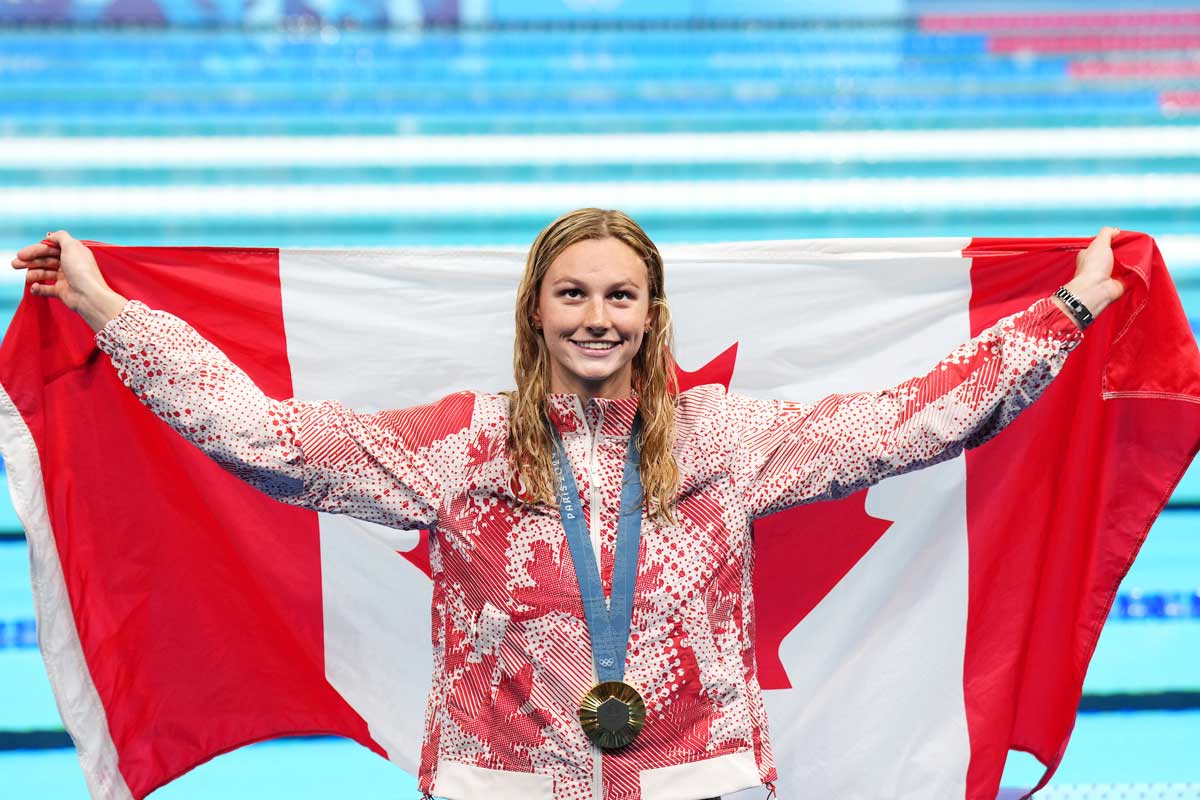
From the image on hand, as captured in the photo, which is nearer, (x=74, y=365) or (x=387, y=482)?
(x=387, y=482)

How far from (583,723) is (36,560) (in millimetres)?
954

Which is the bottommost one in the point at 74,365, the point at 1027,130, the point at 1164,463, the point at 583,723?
the point at 583,723

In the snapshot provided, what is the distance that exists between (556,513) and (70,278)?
713mm

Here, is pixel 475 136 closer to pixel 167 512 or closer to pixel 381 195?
pixel 381 195

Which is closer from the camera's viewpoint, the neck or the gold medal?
the gold medal

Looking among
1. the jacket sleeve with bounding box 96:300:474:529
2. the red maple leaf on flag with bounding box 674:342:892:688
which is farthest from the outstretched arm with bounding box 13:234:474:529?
the red maple leaf on flag with bounding box 674:342:892:688

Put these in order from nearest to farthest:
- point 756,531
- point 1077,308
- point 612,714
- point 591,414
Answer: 1. point 612,714
2. point 591,414
3. point 1077,308
4. point 756,531

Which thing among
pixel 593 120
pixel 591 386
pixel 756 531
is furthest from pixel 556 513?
pixel 593 120

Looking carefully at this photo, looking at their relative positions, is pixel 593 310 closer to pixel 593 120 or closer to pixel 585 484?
pixel 585 484

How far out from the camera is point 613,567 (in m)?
1.54

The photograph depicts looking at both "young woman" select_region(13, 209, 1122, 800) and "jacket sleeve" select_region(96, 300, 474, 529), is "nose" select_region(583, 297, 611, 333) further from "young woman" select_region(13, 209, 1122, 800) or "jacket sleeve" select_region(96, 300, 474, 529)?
"jacket sleeve" select_region(96, 300, 474, 529)

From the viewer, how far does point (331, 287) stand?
2205 millimetres

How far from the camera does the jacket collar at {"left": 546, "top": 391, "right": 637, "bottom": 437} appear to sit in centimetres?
159

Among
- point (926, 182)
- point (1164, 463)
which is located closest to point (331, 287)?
point (1164, 463)
